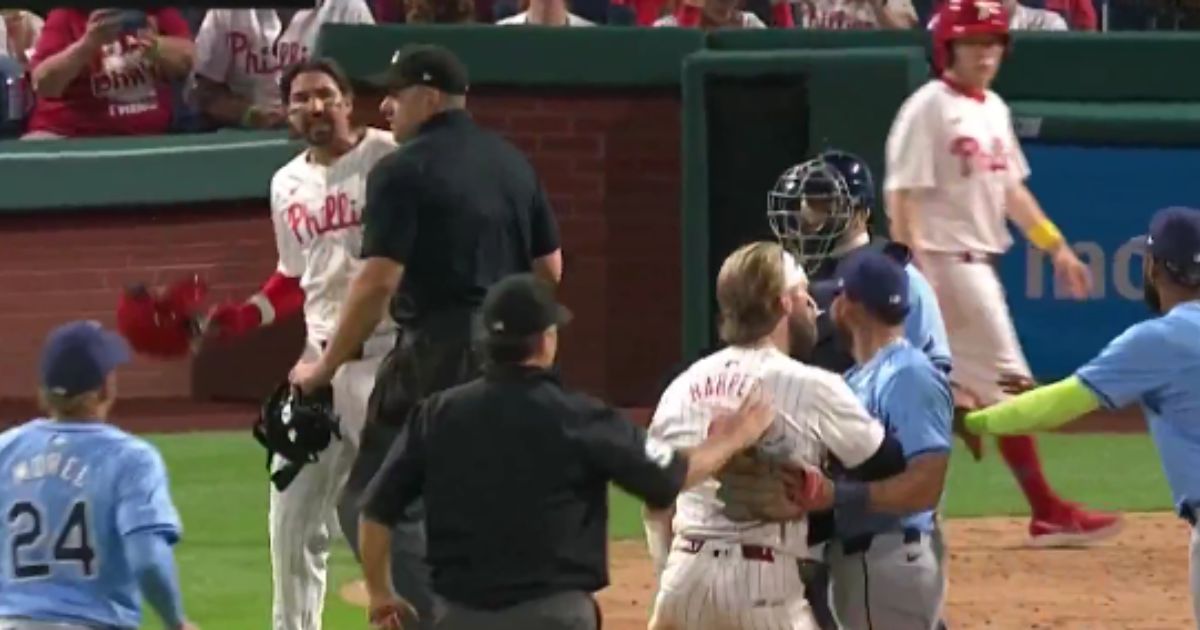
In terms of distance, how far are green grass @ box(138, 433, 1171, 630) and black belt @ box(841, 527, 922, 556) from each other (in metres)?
2.88

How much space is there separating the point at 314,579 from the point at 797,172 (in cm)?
200

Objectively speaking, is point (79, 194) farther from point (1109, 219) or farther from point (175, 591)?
point (175, 591)

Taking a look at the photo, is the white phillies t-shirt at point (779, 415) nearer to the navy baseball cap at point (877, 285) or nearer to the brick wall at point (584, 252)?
the navy baseball cap at point (877, 285)

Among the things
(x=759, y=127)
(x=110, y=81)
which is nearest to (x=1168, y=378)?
(x=759, y=127)

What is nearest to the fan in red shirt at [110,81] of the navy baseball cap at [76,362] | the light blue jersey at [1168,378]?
the navy baseball cap at [76,362]

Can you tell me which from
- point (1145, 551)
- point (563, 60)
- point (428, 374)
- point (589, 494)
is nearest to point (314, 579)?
point (428, 374)

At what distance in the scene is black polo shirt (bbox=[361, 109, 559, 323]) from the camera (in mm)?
7047

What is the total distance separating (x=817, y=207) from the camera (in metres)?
6.91

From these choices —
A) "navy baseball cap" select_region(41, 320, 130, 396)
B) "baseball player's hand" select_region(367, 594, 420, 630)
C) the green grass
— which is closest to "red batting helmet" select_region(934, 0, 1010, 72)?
the green grass

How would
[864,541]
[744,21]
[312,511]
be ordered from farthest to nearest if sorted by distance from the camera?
[744,21] < [312,511] < [864,541]

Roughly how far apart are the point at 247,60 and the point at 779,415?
823 centimetres

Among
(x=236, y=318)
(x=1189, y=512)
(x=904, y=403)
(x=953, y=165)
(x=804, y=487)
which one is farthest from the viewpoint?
(x=953, y=165)

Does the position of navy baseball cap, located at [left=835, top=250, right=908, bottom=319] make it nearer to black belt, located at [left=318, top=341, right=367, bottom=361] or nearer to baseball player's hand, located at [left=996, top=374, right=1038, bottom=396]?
black belt, located at [left=318, top=341, right=367, bottom=361]

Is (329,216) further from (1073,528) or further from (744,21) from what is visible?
(744,21)
